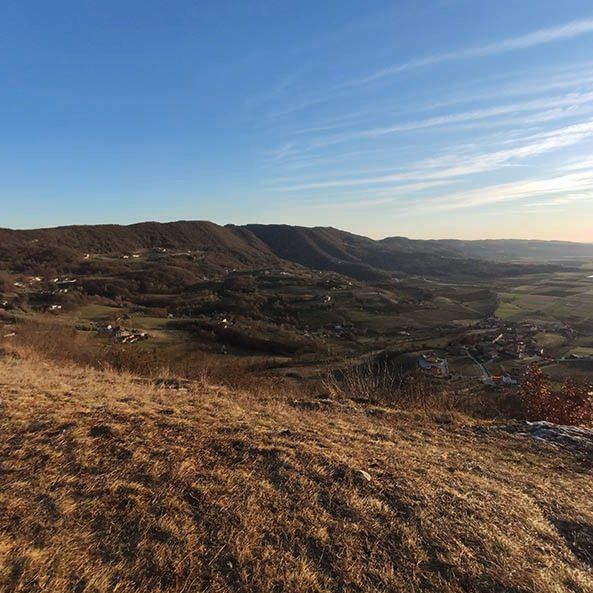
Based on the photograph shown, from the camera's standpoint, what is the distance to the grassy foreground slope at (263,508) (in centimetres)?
345

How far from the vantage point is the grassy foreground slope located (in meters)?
3.45

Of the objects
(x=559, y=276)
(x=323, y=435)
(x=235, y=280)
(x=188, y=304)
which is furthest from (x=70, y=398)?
(x=559, y=276)

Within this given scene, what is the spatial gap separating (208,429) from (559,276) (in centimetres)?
17101

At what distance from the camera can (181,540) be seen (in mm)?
3695

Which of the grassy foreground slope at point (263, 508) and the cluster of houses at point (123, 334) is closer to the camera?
the grassy foreground slope at point (263, 508)

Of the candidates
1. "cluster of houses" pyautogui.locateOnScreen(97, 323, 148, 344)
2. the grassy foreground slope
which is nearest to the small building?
"cluster of houses" pyautogui.locateOnScreen(97, 323, 148, 344)

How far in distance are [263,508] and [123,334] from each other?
49.4 metres

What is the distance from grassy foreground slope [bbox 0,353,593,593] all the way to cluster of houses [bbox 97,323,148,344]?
1703 inches

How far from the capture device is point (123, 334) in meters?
49.3

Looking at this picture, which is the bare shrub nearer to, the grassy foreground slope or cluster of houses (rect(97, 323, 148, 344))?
the grassy foreground slope

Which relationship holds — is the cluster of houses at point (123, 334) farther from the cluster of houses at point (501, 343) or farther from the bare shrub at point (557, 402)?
the bare shrub at point (557, 402)

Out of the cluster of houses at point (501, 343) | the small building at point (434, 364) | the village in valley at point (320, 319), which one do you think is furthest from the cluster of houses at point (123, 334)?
the cluster of houses at point (501, 343)

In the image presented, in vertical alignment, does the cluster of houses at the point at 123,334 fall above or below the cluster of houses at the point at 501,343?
above

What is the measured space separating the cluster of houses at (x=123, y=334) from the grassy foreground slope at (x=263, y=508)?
1703 inches
